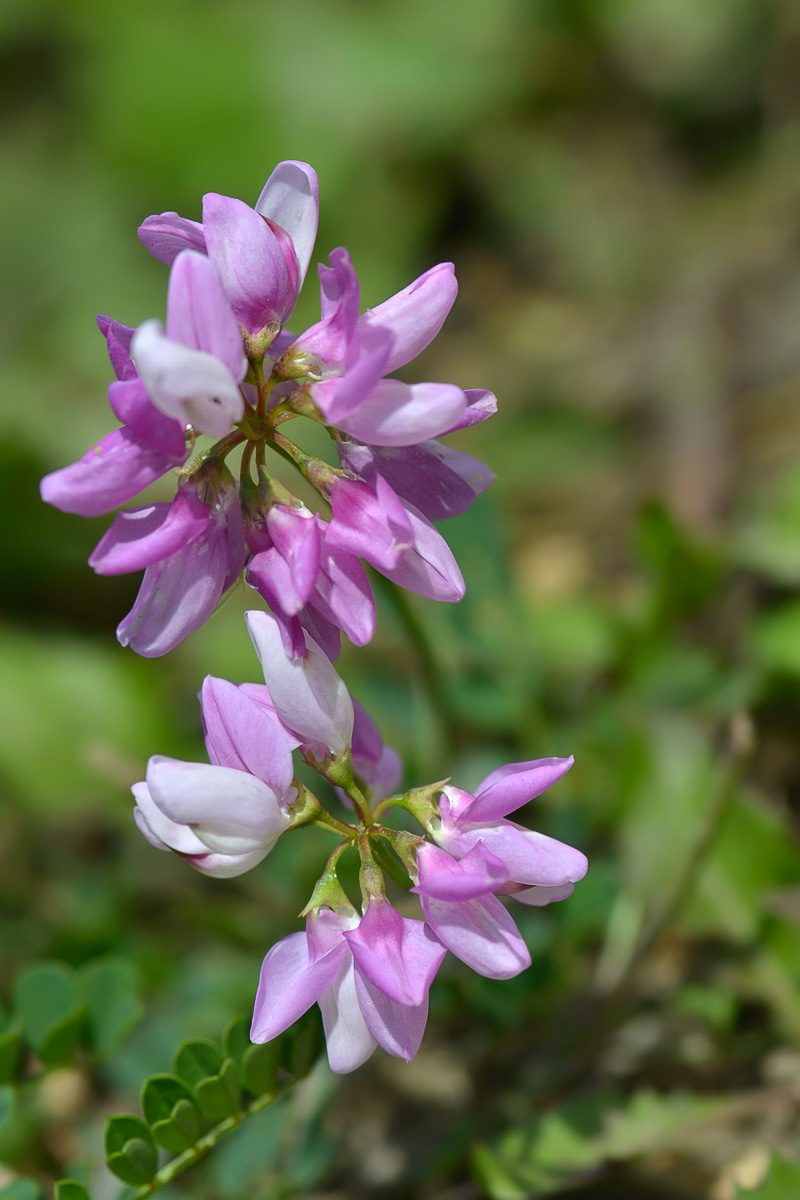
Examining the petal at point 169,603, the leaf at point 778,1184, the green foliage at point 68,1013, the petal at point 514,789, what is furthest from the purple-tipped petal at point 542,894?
the green foliage at point 68,1013

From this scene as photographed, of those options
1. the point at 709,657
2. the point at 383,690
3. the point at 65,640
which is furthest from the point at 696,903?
the point at 65,640

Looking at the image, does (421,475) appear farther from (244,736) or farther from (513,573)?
(513,573)

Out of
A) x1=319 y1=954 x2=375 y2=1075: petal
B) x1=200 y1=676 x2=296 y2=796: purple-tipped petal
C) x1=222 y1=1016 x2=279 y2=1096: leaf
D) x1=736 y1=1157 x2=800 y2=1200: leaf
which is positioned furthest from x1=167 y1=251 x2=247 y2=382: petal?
x1=736 y1=1157 x2=800 y2=1200: leaf

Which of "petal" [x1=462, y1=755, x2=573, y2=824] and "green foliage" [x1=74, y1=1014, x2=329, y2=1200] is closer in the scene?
"petal" [x1=462, y1=755, x2=573, y2=824]

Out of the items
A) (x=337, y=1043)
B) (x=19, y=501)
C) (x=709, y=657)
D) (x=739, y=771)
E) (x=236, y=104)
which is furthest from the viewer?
(x=236, y=104)

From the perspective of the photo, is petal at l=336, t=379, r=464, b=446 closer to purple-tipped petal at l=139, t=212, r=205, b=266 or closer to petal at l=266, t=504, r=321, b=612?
petal at l=266, t=504, r=321, b=612

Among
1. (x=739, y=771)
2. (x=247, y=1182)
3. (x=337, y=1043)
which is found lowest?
(x=247, y=1182)

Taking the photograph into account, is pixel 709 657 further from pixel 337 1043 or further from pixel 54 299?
pixel 54 299

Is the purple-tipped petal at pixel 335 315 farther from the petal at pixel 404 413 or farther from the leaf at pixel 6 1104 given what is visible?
the leaf at pixel 6 1104
